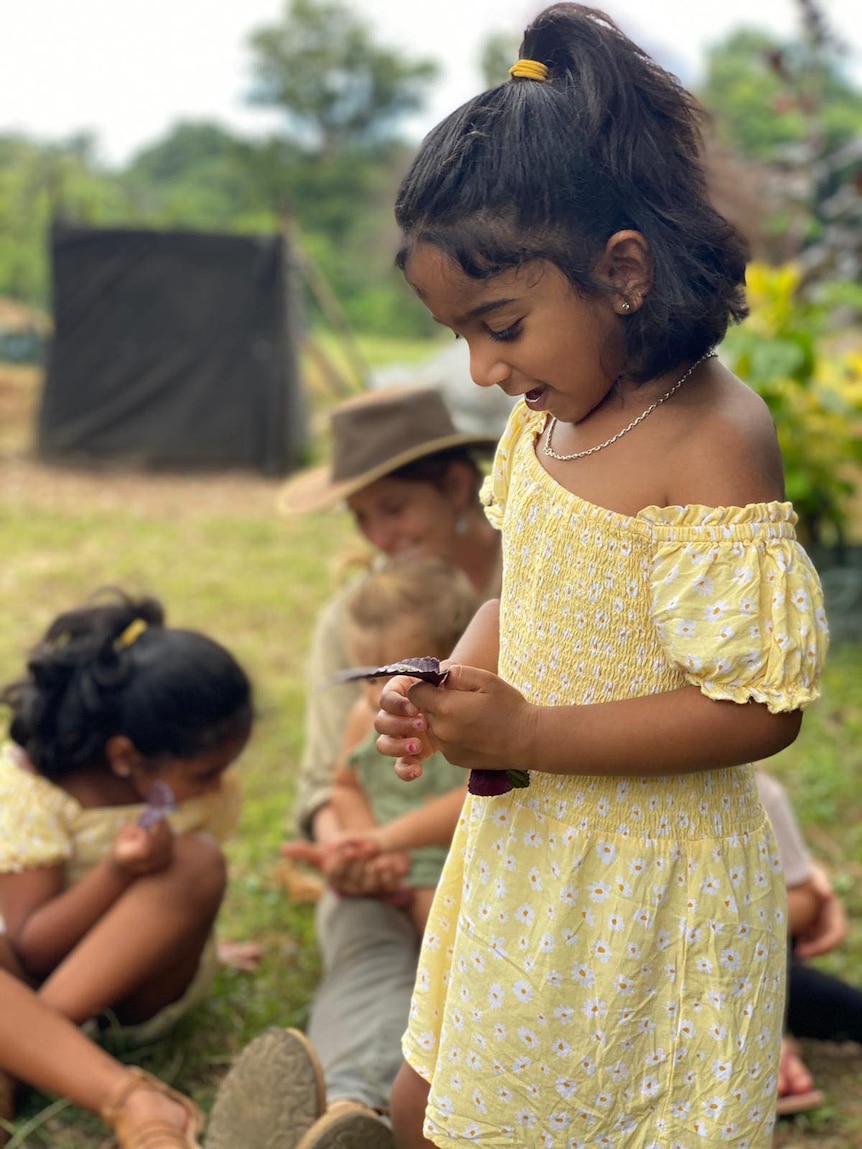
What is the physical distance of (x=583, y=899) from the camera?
1.43 metres

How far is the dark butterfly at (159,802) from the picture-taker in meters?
2.27

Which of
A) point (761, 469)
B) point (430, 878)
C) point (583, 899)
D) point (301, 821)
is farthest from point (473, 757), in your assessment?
point (301, 821)

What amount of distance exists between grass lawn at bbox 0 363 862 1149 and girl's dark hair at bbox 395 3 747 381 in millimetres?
1469

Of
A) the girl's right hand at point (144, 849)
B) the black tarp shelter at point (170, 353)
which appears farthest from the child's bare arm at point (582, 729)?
the black tarp shelter at point (170, 353)

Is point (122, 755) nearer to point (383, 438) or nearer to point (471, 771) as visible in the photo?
point (383, 438)

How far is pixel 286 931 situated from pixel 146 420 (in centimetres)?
729

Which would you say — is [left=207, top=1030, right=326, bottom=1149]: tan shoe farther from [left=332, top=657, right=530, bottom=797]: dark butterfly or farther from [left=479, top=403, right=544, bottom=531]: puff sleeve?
[left=479, top=403, right=544, bottom=531]: puff sleeve

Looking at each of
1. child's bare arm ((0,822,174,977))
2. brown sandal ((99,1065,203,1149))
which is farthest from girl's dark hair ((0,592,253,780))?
brown sandal ((99,1065,203,1149))

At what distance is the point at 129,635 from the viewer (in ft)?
8.11

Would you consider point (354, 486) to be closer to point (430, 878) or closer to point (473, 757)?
point (430, 878)

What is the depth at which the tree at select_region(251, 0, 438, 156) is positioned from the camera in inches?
1382

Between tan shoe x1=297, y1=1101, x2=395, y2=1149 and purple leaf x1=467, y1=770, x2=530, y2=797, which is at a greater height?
purple leaf x1=467, y1=770, x2=530, y2=797

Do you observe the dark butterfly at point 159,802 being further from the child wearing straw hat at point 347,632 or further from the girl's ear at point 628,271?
the girl's ear at point 628,271

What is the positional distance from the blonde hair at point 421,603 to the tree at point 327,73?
3443 cm
